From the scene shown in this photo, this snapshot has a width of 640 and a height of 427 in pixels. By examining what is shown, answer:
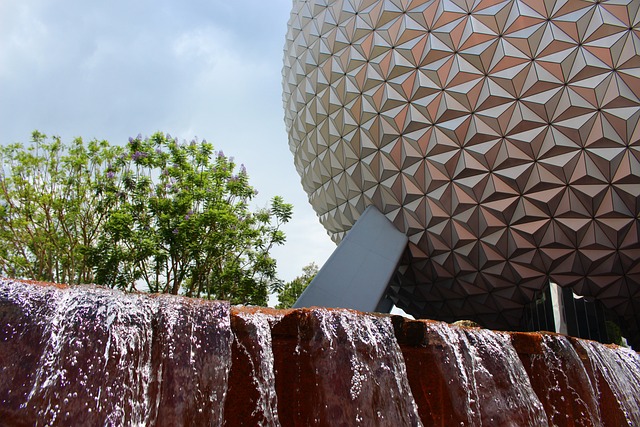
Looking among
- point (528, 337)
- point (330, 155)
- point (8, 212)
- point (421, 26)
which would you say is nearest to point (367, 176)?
point (330, 155)

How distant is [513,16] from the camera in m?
12.5

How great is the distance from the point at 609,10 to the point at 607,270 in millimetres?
6857

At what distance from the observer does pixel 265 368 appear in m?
5.29

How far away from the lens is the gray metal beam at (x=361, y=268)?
13.1 metres

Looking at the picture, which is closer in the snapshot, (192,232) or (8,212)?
(192,232)

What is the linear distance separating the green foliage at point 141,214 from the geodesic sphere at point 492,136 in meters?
Result: 4.63

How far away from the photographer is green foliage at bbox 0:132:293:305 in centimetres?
1702

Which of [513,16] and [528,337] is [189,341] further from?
[513,16]

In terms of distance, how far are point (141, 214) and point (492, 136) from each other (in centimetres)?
1235

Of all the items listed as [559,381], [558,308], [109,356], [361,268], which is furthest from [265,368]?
[558,308]

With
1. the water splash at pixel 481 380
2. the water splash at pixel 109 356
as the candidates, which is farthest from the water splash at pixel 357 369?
the water splash at pixel 109 356

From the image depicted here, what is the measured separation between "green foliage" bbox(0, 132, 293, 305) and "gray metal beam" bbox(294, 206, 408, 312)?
4.97 metres

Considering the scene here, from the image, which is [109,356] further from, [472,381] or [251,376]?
[472,381]

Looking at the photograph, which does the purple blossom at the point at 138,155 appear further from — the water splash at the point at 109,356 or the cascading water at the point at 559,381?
the cascading water at the point at 559,381
